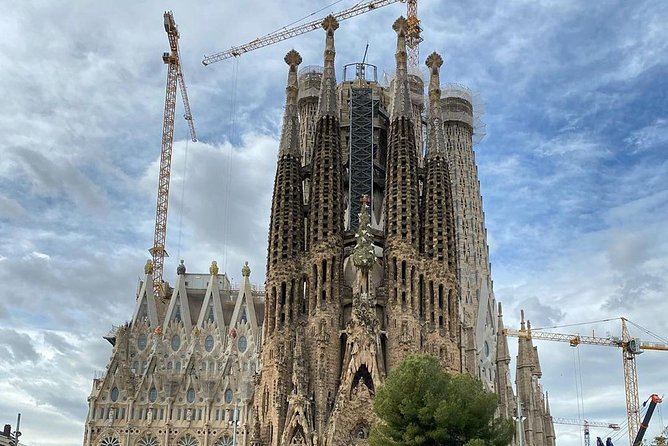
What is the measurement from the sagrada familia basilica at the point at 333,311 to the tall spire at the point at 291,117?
12 centimetres

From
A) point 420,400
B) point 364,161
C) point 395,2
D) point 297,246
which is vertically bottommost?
point 420,400

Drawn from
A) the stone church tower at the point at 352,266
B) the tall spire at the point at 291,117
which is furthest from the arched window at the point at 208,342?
the tall spire at the point at 291,117

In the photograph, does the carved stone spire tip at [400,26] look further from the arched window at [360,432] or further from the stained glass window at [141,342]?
the stained glass window at [141,342]

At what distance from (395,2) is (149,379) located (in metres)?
48.6

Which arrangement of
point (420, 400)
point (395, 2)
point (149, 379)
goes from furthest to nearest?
point (395, 2)
point (149, 379)
point (420, 400)

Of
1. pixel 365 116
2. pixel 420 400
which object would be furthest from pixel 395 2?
pixel 420 400

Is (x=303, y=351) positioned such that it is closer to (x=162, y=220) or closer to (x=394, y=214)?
(x=394, y=214)

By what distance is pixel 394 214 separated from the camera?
61.6 m

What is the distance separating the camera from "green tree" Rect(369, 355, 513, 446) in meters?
40.1

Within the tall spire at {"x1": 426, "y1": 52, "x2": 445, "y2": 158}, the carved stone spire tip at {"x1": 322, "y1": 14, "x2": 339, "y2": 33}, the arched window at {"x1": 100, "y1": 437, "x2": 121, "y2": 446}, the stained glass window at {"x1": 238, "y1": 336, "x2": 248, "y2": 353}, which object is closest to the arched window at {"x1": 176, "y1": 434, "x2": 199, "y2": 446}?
the arched window at {"x1": 100, "y1": 437, "x2": 121, "y2": 446}

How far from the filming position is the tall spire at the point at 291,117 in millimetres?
65312

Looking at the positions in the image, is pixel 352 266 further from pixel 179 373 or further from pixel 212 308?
pixel 179 373

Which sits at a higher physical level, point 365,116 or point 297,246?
point 365,116

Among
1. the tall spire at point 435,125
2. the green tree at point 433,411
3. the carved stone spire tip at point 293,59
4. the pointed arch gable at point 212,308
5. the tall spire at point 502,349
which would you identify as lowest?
the green tree at point 433,411
